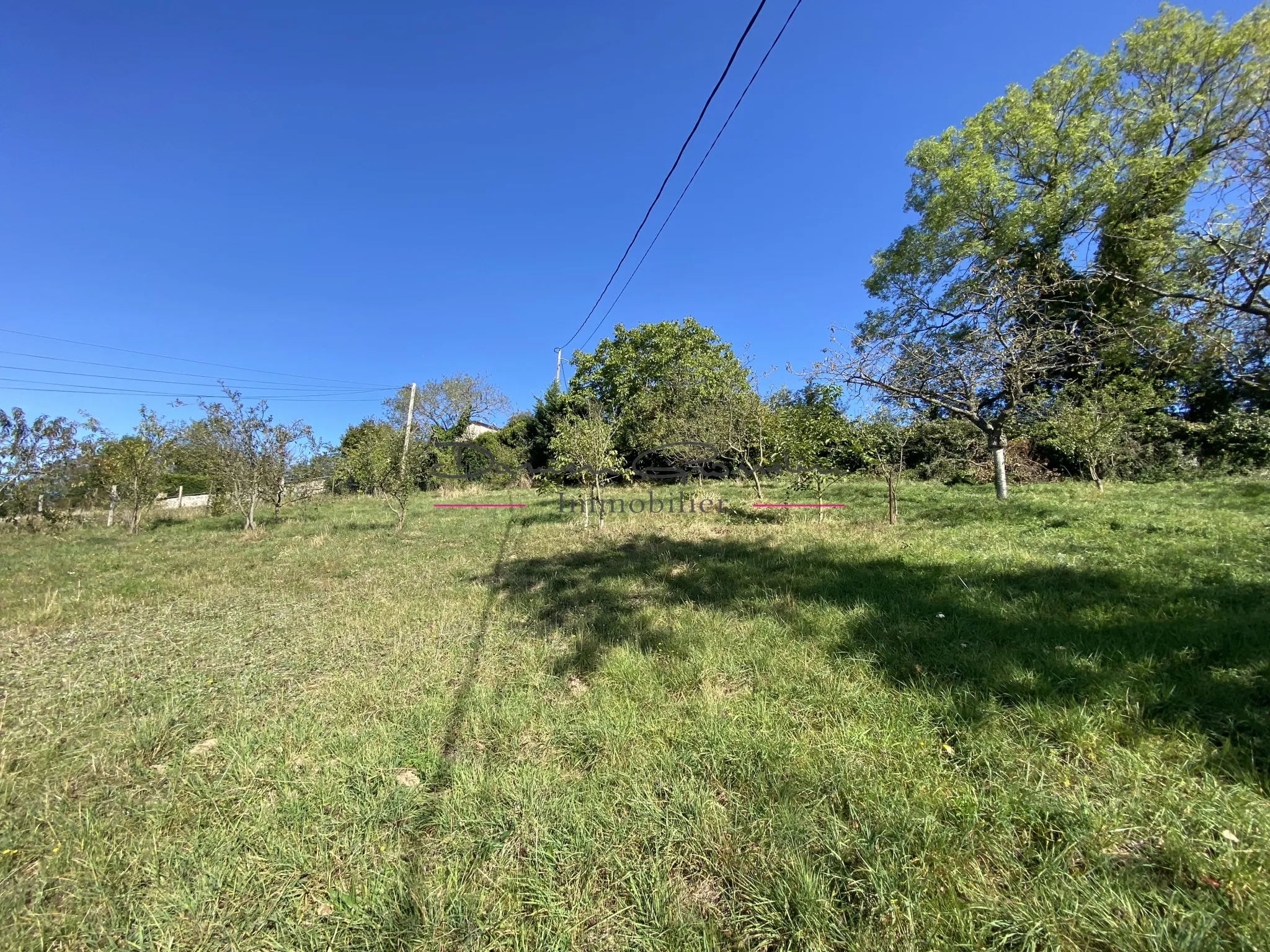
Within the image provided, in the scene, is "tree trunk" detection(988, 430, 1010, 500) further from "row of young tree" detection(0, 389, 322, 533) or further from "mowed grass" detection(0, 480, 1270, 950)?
"row of young tree" detection(0, 389, 322, 533)

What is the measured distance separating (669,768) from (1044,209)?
21.5m

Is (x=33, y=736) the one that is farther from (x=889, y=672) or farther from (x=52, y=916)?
(x=889, y=672)

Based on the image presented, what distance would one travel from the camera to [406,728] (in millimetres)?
2658

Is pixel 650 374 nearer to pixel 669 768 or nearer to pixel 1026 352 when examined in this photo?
pixel 1026 352

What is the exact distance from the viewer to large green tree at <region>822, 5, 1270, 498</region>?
1026 centimetres

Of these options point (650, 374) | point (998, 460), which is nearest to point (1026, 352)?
point (998, 460)

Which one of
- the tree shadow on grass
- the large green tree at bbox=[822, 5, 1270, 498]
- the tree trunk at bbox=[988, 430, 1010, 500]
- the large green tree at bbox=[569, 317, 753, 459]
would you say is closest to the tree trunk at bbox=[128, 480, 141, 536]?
the tree shadow on grass

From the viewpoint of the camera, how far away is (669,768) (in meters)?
2.22

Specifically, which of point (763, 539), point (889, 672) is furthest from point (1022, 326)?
point (889, 672)

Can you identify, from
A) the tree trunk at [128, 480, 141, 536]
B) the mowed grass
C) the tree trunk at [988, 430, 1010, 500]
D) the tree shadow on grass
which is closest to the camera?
the mowed grass

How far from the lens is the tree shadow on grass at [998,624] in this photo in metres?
2.41

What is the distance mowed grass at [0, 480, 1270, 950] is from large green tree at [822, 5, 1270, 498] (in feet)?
21.3

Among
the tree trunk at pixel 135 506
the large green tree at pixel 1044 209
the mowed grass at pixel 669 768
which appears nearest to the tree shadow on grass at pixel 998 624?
→ the mowed grass at pixel 669 768

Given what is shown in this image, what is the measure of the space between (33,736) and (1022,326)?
15.1 metres
